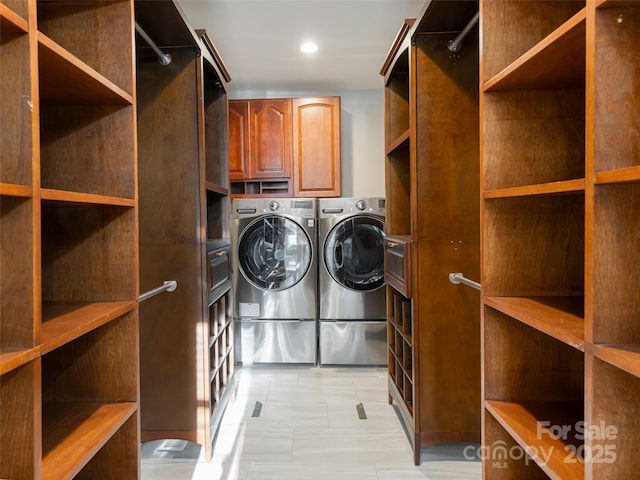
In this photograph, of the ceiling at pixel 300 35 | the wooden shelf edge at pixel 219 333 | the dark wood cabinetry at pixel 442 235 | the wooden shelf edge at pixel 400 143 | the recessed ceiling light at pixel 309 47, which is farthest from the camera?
the recessed ceiling light at pixel 309 47

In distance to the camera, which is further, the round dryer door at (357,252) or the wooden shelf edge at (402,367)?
the round dryer door at (357,252)

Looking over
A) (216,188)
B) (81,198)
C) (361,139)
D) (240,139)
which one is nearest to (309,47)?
(240,139)

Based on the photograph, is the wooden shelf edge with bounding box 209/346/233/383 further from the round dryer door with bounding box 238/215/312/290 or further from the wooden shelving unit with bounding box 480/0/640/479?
the wooden shelving unit with bounding box 480/0/640/479

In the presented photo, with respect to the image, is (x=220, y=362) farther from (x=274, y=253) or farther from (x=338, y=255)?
(x=338, y=255)

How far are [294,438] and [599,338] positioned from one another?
1810 mm

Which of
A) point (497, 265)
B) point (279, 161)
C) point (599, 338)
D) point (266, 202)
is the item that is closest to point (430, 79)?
point (497, 265)

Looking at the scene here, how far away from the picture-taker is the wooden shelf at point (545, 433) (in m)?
0.89

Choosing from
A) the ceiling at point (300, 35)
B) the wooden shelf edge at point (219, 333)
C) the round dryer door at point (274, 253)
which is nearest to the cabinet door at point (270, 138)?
the ceiling at point (300, 35)

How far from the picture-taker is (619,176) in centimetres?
68

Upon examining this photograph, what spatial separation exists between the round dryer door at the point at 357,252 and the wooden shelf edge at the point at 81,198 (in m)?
2.04

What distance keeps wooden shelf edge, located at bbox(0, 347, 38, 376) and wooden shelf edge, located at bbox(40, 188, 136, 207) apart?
30 centimetres

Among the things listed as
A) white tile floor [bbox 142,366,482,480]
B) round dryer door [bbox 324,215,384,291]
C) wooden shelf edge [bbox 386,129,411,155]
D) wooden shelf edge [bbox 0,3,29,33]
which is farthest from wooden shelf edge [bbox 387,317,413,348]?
wooden shelf edge [bbox 0,3,29,33]

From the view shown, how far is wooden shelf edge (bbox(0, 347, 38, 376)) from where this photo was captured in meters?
0.69

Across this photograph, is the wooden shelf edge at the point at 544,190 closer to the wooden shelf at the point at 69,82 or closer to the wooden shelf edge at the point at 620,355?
the wooden shelf edge at the point at 620,355
